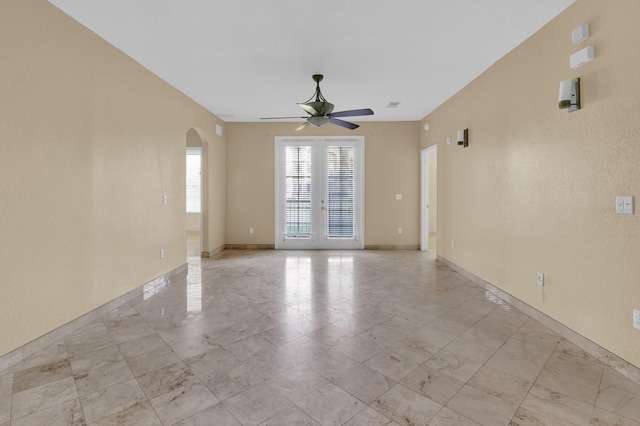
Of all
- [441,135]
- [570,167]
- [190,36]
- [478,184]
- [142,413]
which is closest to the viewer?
[142,413]

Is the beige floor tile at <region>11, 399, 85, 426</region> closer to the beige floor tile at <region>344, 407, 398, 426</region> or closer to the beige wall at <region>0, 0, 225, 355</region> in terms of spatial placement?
the beige wall at <region>0, 0, 225, 355</region>

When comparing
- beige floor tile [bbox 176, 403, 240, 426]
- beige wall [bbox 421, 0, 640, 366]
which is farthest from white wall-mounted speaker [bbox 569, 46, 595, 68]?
beige floor tile [bbox 176, 403, 240, 426]

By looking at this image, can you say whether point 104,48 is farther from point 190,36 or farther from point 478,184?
point 478,184

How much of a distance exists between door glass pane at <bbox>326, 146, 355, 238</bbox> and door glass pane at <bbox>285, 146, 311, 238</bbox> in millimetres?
461

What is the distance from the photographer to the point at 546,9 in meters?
2.75

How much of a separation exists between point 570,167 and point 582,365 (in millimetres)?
1541

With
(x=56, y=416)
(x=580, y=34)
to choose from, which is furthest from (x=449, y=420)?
(x=580, y=34)

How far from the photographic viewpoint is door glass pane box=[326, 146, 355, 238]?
702 centimetres

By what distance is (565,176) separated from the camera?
9.02 feet

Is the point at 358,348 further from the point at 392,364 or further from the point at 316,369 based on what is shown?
the point at 316,369

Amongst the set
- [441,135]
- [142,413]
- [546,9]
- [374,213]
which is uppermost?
[546,9]

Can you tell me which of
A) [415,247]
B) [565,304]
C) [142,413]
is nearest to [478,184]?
[565,304]

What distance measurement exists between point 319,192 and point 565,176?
4.79 m

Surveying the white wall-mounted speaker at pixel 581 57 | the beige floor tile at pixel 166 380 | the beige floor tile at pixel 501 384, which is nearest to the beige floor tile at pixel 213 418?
the beige floor tile at pixel 166 380
